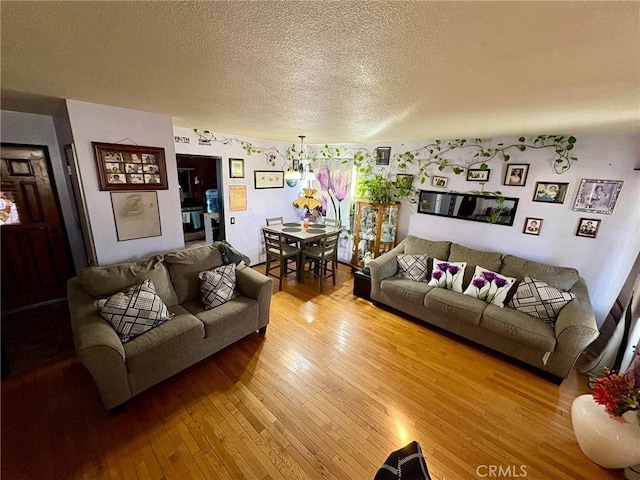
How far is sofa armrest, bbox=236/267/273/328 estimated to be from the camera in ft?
8.23

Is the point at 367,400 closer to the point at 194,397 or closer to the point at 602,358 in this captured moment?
the point at 194,397

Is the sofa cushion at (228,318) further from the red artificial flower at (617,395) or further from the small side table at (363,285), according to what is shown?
the red artificial flower at (617,395)

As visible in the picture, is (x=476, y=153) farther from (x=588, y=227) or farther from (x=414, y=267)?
(x=414, y=267)

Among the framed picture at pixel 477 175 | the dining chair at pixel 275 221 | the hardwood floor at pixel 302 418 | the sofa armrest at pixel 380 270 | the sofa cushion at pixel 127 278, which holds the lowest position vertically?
the hardwood floor at pixel 302 418

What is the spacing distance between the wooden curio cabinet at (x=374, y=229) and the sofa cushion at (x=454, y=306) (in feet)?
4.33

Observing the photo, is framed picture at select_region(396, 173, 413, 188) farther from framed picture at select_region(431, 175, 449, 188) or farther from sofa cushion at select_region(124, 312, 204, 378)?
sofa cushion at select_region(124, 312, 204, 378)

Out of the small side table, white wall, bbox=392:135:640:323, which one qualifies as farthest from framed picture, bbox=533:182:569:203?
the small side table

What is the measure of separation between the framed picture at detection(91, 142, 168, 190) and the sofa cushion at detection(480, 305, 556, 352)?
355 centimetres

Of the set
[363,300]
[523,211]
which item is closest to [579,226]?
[523,211]

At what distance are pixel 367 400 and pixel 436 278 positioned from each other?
5.55ft

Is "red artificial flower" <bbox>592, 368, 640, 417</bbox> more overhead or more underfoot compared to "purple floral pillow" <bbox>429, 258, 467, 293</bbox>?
more underfoot

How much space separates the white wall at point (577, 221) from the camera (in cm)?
239

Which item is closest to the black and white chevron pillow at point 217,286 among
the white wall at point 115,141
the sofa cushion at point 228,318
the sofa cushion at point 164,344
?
the sofa cushion at point 228,318

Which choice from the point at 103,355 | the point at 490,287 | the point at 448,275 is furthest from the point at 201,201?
the point at 490,287
